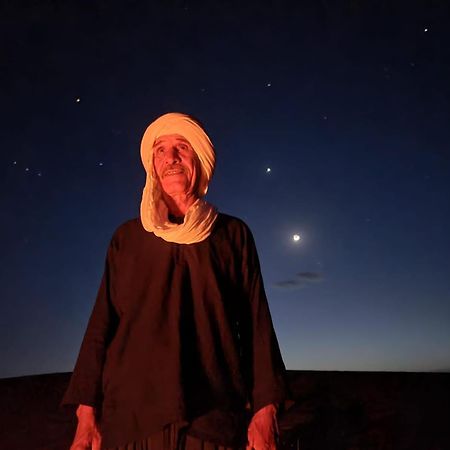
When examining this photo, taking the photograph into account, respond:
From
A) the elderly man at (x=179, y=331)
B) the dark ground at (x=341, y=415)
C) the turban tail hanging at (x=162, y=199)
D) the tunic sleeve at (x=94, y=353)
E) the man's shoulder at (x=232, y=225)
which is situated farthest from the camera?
the dark ground at (x=341, y=415)

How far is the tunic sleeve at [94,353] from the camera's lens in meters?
1.77

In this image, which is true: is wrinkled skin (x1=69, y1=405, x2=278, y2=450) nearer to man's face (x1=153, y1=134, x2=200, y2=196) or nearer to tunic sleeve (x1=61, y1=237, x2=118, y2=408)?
tunic sleeve (x1=61, y1=237, x2=118, y2=408)

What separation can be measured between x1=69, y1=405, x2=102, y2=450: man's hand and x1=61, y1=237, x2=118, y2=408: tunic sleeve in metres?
0.05

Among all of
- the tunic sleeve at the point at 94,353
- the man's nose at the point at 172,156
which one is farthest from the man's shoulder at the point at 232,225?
the tunic sleeve at the point at 94,353

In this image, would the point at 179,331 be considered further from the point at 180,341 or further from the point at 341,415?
the point at 341,415

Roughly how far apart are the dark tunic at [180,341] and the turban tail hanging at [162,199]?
2.7 inches

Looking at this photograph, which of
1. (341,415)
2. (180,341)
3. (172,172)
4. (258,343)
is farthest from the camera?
(341,415)

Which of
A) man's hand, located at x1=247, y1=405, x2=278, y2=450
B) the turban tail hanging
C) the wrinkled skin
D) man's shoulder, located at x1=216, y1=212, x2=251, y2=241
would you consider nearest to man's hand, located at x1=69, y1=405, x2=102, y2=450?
the wrinkled skin

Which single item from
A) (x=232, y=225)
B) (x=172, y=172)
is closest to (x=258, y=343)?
(x=232, y=225)

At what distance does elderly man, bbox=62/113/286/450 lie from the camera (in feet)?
5.41

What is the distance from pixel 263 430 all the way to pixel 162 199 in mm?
1010

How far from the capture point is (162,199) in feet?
6.81

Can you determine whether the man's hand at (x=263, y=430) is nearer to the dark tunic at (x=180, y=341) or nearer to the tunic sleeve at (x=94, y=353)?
the dark tunic at (x=180, y=341)

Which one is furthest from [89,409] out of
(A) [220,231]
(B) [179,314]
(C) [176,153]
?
(C) [176,153]
